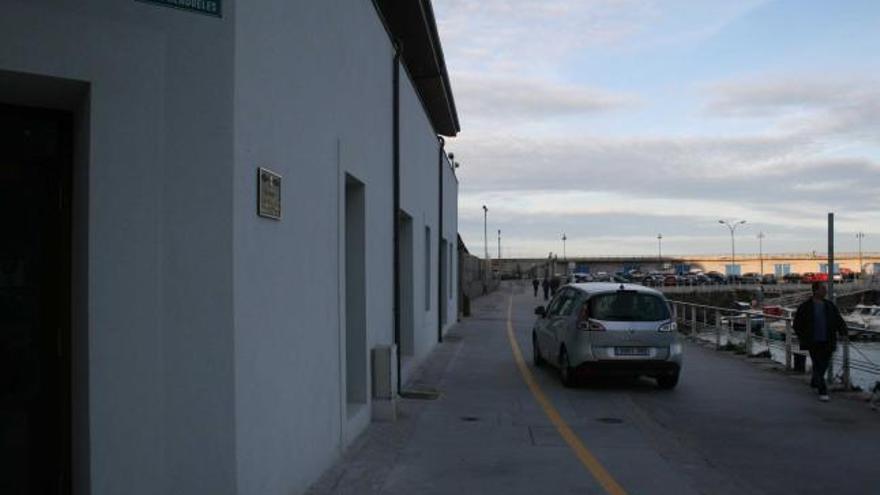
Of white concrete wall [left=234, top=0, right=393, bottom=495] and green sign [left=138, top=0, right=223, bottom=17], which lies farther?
white concrete wall [left=234, top=0, right=393, bottom=495]

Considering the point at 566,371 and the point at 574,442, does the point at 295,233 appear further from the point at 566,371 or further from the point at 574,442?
the point at 566,371

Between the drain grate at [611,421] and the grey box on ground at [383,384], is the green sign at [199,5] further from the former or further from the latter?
the drain grate at [611,421]

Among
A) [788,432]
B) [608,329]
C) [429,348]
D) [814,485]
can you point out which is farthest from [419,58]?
[814,485]

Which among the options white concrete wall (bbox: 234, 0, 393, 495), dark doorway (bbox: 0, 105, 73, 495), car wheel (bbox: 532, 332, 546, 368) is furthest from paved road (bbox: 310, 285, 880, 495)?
dark doorway (bbox: 0, 105, 73, 495)

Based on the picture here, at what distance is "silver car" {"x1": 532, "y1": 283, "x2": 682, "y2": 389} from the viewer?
12.5 meters

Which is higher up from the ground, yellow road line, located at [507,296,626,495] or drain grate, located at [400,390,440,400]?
drain grate, located at [400,390,440,400]

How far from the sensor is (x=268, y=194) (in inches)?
214

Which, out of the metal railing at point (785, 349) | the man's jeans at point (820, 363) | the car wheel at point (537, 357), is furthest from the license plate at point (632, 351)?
the car wheel at point (537, 357)

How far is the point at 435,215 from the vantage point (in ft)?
66.4

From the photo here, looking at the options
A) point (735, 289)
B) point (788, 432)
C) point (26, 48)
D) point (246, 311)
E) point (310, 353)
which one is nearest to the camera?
point (26, 48)

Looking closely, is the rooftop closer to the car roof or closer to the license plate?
the car roof

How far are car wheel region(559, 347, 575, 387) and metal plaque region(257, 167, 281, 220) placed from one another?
8158mm

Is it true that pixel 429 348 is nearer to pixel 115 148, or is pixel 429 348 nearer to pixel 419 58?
pixel 419 58

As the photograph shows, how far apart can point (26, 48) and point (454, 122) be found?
22130mm
